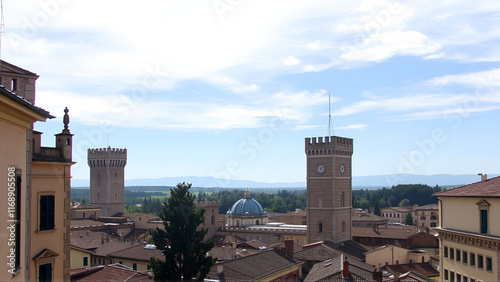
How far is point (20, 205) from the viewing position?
843 centimetres

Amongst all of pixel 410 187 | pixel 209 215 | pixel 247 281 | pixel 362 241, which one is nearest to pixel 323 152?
pixel 362 241

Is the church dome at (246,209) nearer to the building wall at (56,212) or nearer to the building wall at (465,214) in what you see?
the building wall at (465,214)

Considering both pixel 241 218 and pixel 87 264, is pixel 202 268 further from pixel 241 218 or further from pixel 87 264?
pixel 241 218

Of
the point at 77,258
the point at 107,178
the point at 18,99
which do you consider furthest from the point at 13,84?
the point at 107,178

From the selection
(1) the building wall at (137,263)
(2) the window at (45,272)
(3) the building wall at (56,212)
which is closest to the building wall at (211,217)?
(1) the building wall at (137,263)

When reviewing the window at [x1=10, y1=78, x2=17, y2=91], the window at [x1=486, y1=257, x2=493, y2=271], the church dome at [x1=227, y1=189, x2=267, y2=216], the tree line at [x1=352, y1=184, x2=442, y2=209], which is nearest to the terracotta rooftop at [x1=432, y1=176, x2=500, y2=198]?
the window at [x1=486, y1=257, x2=493, y2=271]

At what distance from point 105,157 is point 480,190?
7823 cm

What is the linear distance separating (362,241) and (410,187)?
4983 inches

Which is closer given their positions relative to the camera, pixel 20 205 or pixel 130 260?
pixel 20 205

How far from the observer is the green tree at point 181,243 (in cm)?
2964

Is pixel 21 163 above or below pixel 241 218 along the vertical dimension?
above

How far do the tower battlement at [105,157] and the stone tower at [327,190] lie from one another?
44.2 meters

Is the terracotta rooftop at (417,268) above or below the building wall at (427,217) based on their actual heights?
Result: above

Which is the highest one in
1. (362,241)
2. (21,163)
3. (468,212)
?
(21,163)
